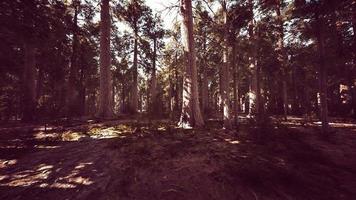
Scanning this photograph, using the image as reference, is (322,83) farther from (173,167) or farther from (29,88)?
(29,88)

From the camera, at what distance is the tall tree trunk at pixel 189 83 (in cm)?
959

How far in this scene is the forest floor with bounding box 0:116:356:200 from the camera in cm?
436

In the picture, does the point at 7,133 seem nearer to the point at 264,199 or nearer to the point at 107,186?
the point at 107,186

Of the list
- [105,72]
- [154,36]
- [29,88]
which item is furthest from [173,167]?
[154,36]

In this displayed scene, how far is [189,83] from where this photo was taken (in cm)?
974

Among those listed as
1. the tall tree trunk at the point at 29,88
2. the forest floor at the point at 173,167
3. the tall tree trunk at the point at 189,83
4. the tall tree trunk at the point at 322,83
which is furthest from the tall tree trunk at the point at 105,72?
the tall tree trunk at the point at 322,83

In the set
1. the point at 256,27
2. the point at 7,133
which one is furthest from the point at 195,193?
the point at 256,27

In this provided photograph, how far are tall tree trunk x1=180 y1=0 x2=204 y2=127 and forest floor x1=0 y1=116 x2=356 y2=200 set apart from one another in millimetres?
1280

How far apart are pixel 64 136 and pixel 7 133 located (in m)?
2.81

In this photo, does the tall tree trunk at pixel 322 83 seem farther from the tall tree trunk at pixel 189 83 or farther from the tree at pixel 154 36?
the tree at pixel 154 36

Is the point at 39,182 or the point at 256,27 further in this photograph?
the point at 256,27

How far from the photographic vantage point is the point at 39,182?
4.69 metres

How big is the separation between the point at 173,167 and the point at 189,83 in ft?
16.5

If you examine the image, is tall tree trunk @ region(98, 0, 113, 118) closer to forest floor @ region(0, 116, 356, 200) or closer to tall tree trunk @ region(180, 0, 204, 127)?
forest floor @ region(0, 116, 356, 200)
